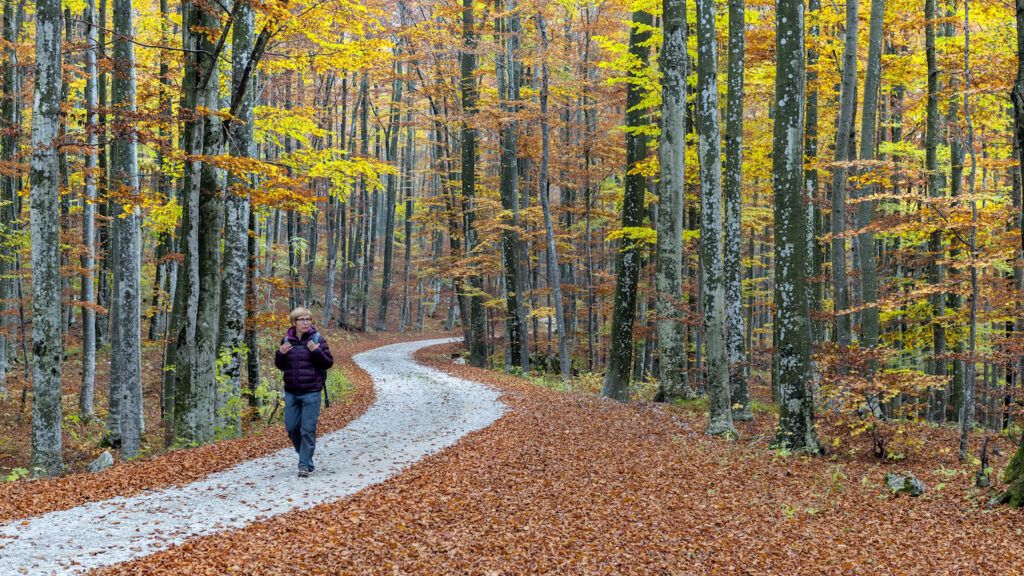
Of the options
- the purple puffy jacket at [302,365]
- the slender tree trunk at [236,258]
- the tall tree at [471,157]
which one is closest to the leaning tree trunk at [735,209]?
the purple puffy jacket at [302,365]

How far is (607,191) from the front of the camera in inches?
990

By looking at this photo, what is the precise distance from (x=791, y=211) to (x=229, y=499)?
8.43 meters

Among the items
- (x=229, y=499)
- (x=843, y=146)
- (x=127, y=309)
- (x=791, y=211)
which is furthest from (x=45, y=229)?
(x=843, y=146)

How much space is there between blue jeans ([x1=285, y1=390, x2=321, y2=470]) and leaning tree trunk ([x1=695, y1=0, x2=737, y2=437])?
6885 mm

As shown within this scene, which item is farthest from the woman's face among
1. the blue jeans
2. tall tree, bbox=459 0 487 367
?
tall tree, bbox=459 0 487 367

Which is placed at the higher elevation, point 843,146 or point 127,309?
point 843,146

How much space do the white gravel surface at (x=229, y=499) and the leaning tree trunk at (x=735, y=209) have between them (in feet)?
17.0

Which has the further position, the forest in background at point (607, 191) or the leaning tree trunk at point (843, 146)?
the leaning tree trunk at point (843, 146)

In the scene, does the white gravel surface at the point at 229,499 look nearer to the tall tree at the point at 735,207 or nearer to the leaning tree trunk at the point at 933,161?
the tall tree at the point at 735,207

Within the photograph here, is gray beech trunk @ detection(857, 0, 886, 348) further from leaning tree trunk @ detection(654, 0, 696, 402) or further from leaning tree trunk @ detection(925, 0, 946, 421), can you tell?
leaning tree trunk @ detection(654, 0, 696, 402)

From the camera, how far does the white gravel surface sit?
499 centimetres

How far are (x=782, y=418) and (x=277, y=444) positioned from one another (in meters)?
7.66

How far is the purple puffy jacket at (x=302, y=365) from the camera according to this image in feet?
25.4

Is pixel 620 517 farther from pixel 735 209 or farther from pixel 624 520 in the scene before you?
pixel 735 209
